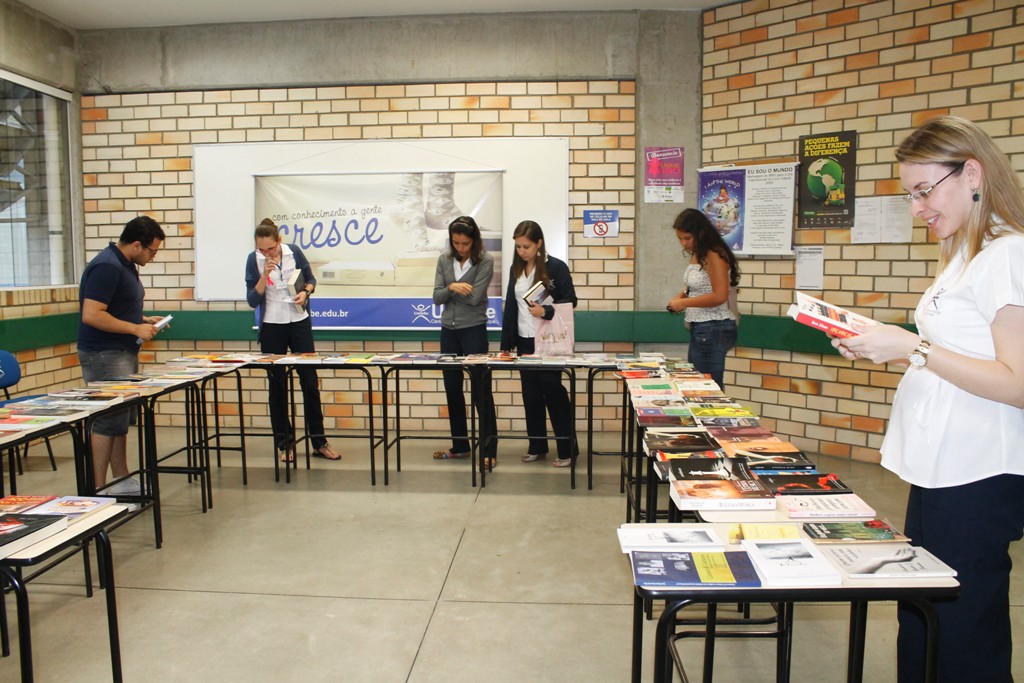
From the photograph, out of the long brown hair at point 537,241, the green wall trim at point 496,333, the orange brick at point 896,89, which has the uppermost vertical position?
the orange brick at point 896,89

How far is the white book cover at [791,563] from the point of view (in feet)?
5.13

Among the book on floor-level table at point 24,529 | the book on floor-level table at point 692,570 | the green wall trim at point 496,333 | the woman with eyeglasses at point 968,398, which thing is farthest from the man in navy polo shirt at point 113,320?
the woman with eyeglasses at point 968,398

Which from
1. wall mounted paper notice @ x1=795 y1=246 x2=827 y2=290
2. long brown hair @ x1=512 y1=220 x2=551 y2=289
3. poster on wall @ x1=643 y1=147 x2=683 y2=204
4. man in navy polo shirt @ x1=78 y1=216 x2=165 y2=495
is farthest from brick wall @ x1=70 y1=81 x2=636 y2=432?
man in navy polo shirt @ x1=78 y1=216 x2=165 y2=495

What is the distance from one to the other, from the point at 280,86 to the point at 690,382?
170 inches

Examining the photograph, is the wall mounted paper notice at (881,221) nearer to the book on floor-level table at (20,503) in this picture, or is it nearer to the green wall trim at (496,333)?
the green wall trim at (496,333)

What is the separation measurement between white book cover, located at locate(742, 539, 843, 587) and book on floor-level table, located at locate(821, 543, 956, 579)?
4 centimetres

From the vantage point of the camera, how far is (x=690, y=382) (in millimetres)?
3881

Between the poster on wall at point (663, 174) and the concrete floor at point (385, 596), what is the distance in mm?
2389

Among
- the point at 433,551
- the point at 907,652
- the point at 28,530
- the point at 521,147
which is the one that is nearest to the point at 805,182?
the point at 521,147

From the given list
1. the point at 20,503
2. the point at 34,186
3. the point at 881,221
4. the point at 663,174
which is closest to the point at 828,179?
the point at 881,221

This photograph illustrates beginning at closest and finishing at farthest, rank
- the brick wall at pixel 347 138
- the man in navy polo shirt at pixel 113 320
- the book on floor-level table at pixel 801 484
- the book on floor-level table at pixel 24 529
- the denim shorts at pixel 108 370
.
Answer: the book on floor-level table at pixel 24 529 → the book on floor-level table at pixel 801 484 → the man in navy polo shirt at pixel 113 320 → the denim shorts at pixel 108 370 → the brick wall at pixel 347 138

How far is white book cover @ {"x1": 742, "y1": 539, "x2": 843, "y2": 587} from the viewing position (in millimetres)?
1564

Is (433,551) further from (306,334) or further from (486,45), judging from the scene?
(486,45)

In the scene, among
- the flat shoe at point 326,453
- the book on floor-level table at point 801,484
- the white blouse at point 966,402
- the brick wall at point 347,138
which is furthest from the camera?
the brick wall at point 347,138
